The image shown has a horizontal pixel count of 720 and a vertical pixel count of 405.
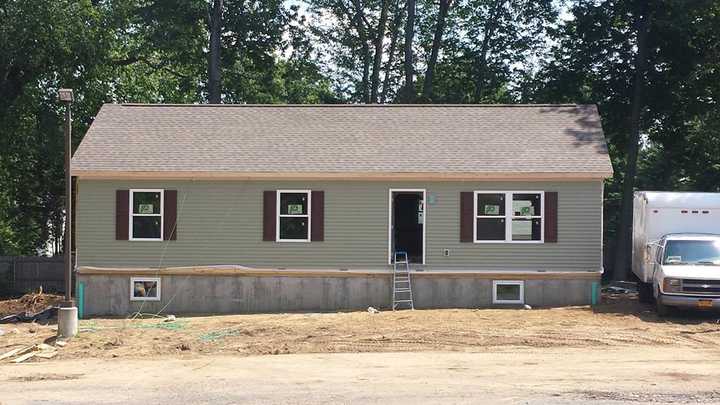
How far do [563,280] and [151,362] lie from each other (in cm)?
1145

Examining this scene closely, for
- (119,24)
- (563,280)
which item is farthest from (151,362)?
(119,24)

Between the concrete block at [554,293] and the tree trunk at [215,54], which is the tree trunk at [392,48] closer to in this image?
the tree trunk at [215,54]

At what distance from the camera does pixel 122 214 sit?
73.7 ft

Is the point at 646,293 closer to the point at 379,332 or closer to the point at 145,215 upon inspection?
the point at 379,332

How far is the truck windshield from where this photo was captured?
1936 centimetres

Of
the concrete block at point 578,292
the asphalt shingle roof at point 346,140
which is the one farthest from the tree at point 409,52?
the concrete block at point 578,292

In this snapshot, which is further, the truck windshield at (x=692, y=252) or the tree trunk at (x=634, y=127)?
the tree trunk at (x=634, y=127)

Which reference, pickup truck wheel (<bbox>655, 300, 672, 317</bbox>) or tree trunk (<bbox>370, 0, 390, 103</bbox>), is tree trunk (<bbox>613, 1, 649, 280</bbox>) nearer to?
pickup truck wheel (<bbox>655, 300, 672, 317</bbox>)

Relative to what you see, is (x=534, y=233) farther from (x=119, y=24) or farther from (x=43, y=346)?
(x=119, y=24)

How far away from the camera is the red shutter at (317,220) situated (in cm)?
2228

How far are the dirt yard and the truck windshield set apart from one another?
4.65ft

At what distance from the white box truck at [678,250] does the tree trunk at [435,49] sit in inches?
Result: 748

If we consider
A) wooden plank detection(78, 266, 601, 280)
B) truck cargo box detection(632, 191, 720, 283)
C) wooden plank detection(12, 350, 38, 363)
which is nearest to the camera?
wooden plank detection(12, 350, 38, 363)

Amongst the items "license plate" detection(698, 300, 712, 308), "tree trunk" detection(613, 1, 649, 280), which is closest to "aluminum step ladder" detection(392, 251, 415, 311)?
Result: "license plate" detection(698, 300, 712, 308)
